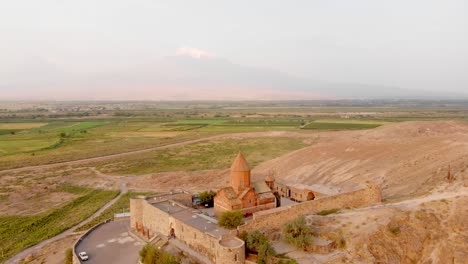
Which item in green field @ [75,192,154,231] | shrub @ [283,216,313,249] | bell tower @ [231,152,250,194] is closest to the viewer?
shrub @ [283,216,313,249]

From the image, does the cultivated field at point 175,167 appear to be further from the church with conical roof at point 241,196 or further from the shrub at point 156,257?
the shrub at point 156,257

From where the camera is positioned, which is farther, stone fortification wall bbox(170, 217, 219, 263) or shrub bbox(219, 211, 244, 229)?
shrub bbox(219, 211, 244, 229)

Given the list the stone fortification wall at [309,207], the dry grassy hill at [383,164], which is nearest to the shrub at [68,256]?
the stone fortification wall at [309,207]

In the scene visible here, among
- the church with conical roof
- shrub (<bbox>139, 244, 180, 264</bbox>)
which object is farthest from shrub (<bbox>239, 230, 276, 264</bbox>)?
shrub (<bbox>139, 244, 180, 264</bbox>)

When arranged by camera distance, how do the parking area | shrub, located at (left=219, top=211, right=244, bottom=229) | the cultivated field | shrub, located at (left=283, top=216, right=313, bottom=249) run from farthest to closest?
the cultivated field < the parking area < shrub, located at (left=219, top=211, right=244, bottom=229) < shrub, located at (left=283, top=216, right=313, bottom=249)

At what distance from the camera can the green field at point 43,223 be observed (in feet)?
89.9

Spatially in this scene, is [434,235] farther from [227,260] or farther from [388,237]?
[227,260]

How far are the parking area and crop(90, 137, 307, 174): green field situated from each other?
21000mm

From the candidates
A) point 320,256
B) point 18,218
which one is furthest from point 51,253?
point 320,256

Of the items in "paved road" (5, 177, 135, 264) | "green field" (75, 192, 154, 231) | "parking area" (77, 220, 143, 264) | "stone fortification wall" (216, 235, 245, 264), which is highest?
"stone fortification wall" (216, 235, 245, 264)

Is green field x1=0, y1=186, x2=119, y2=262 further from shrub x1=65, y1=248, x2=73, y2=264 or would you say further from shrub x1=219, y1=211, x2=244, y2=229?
shrub x1=219, y1=211, x2=244, y2=229

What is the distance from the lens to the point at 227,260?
19.2m

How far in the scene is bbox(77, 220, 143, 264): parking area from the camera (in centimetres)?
2277

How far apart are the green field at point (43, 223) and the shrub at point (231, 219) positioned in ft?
49.3
